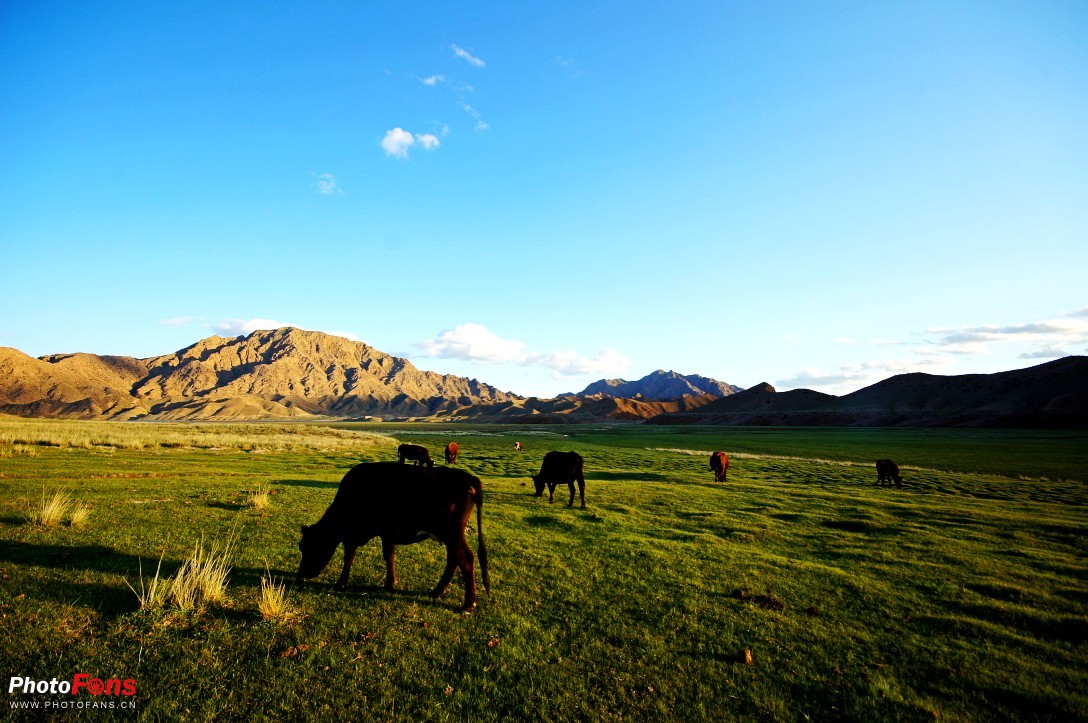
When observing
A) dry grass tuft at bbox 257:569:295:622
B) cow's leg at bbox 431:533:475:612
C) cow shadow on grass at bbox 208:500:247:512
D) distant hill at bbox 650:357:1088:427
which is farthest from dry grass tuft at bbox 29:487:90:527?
distant hill at bbox 650:357:1088:427

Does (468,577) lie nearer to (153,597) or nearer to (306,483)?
(153,597)

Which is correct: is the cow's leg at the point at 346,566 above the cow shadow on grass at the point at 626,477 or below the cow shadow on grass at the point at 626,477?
above

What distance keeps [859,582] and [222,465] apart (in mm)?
32339

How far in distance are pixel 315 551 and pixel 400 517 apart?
2070 mm

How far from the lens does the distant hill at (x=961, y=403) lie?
11958 cm

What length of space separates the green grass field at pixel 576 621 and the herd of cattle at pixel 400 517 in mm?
547

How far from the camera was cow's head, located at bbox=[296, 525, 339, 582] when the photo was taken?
29.9 feet

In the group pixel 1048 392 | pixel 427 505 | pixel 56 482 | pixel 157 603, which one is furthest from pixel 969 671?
pixel 1048 392

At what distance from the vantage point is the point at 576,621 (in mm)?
8000

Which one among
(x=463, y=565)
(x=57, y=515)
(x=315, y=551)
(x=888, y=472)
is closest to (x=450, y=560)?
(x=463, y=565)

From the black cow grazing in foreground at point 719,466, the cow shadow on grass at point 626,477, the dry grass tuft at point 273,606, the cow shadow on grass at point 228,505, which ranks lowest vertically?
the cow shadow on grass at point 626,477

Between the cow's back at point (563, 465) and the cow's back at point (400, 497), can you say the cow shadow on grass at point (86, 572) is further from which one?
the cow's back at point (563, 465)

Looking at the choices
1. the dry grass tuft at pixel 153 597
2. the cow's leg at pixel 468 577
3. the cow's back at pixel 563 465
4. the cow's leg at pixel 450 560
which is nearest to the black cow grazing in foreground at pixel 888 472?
the cow's back at pixel 563 465

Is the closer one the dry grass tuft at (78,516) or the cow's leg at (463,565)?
the cow's leg at (463,565)
